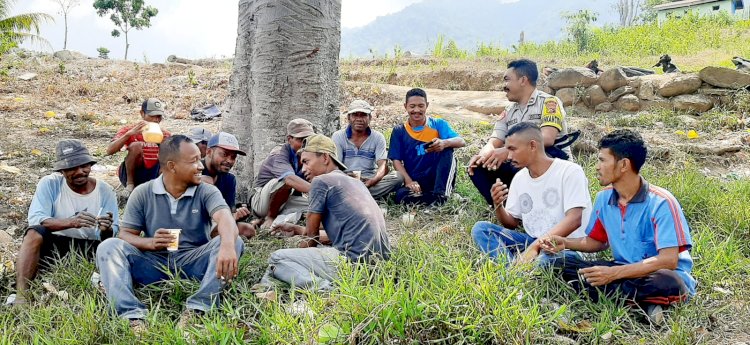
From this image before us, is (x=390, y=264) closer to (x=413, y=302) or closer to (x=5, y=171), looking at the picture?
(x=413, y=302)

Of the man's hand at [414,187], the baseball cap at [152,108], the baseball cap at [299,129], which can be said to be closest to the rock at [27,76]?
the baseball cap at [152,108]

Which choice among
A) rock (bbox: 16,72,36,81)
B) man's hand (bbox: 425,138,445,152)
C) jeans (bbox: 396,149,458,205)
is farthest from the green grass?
rock (bbox: 16,72,36,81)

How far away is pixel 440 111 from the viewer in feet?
32.0

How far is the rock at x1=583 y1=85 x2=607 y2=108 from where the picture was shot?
9.57 m

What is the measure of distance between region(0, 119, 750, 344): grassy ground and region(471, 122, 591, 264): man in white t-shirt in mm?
219

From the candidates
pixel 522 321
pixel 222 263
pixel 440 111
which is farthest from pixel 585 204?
pixel 440 111

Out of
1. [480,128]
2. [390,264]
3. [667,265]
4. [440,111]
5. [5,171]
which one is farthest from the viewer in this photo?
[440,111]

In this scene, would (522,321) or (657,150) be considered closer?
(522,321)

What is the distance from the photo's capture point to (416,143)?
5773 mm

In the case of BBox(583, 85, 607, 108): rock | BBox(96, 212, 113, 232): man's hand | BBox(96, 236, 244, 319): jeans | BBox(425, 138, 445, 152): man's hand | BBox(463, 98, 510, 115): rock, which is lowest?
BBox(96, 236, 244, 319): jeans

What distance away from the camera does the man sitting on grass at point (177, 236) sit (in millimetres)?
3525

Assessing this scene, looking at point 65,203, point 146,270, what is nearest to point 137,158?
point 65,203

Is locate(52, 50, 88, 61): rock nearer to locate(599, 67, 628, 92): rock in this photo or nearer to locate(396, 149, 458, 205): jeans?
locate(599, 67, 628, 92): rock

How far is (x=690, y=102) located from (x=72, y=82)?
11301mm
